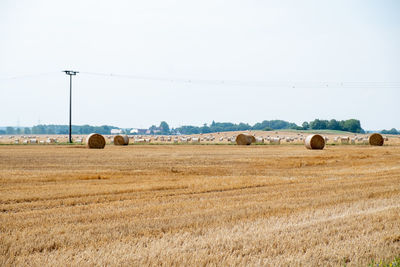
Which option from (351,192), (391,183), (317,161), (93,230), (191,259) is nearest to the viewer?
(191,259)

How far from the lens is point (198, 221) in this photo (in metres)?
8.51

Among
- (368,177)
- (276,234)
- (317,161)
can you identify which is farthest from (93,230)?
(317,161)

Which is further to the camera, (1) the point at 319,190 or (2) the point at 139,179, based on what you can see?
(2) the point at 139,179

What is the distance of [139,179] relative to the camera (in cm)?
1589

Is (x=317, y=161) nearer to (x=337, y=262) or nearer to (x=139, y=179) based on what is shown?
(x=139, y=179)

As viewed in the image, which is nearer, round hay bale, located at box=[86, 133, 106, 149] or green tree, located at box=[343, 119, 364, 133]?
round hay bale, located at box=[86, 133, 106, 149]

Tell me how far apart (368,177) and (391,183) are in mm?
1945

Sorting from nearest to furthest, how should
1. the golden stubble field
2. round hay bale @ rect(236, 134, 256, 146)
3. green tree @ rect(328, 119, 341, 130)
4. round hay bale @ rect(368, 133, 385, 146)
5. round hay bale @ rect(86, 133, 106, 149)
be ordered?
the golden stubble field → round hay bale @ rect(86, 133, 106, 149) → round hay bale @ rect(368, 133, 385, 146) → round hay bale @ rect(236, 134, 256, 146) → green tree @ rect(328, 119, 341, 130)

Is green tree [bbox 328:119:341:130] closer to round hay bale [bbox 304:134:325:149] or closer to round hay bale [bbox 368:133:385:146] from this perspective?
round hay bale [bbox 368:133:385:146]

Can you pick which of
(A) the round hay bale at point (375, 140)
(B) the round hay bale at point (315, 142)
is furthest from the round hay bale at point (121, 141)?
(A) the round hay bale at point (375, 140)

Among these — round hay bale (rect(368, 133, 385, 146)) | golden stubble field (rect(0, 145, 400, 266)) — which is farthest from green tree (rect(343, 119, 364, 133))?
golden stubble field (rect(0, 145, 400, 266))

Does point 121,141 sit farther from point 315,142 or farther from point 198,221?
point 198,221

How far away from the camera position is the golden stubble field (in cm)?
638

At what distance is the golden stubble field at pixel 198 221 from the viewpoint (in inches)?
251
